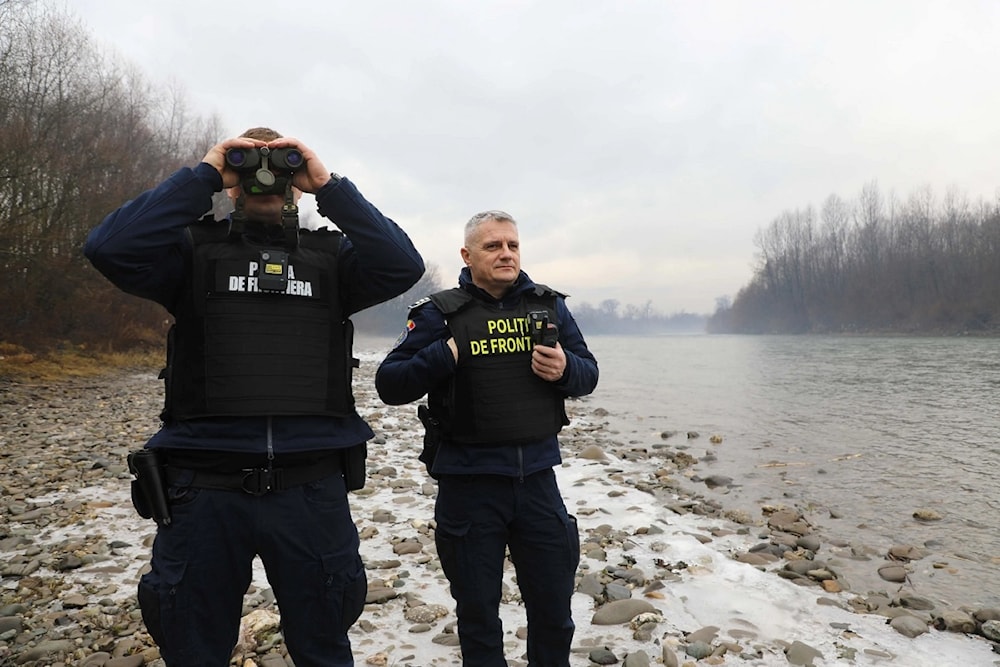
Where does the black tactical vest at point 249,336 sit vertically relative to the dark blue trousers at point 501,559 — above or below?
above

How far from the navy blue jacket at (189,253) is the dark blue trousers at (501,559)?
773mm

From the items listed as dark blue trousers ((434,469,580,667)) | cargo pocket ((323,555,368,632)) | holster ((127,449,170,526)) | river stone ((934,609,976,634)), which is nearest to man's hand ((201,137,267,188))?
holster ((127,449,170,526))

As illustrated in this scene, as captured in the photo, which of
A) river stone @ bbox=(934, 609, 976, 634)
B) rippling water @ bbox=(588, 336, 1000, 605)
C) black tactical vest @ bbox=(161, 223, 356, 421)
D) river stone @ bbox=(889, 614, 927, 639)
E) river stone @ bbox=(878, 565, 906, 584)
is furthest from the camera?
rippling water @ bbox=(588, 336, 1000, 605)

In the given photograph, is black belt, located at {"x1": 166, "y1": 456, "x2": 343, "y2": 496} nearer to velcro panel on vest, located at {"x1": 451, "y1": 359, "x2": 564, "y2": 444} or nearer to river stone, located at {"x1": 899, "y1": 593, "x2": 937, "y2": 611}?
velcro panel on vest, located at {"x1": 451, "y1": 359, "x2": 564, "y2": 444}

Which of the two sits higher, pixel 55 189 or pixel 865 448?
pixel 55 189

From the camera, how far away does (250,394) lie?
7.66ft

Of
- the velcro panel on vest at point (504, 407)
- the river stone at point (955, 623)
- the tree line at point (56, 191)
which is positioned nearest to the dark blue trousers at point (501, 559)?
the velcro panel on vest at point (504, 407)

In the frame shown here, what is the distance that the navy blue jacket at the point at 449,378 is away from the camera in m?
3.04

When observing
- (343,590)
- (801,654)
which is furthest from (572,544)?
(801,654)

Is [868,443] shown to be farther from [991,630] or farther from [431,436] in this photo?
[431,436]

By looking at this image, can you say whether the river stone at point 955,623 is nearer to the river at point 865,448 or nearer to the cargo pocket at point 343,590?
the river at point 865,448

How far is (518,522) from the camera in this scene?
3.03 m

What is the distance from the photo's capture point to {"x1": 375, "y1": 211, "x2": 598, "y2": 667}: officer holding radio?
2.98 meters

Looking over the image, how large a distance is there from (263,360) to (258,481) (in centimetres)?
49
